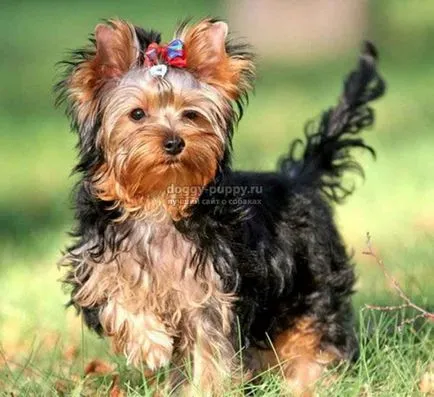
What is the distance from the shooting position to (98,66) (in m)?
6.02

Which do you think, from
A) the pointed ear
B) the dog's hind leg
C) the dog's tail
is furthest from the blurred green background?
the pointed ear

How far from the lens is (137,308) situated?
6.01 meters

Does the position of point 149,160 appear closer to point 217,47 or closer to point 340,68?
point 217,47

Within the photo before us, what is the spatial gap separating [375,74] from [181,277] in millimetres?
2275

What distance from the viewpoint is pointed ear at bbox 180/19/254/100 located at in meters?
6.06

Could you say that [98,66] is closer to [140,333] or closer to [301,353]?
[140,333]

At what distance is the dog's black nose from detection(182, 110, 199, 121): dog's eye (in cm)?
20

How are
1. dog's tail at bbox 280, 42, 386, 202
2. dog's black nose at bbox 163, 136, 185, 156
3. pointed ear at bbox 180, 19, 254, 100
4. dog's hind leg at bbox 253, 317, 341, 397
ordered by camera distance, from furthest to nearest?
1. dog's tail at bbox 280, 42, 386, 202
2. dog's hind leg at bbox 253, 317, 341, 397
3. pointed ear at bbox 180, 19, 254, 100
4. dog's black nose at bbox 163, 136, 185, 156

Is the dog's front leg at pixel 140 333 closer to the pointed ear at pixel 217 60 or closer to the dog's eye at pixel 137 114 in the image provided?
the dog's eye at pixel 137 114

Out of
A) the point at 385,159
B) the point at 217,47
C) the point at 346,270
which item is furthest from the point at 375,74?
the point at 385,159

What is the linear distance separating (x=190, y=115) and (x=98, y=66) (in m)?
0.48

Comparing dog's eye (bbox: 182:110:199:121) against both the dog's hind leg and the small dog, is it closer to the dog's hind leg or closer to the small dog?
the small dog

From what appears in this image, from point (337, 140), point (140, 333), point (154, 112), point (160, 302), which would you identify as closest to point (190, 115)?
point (154, 112)

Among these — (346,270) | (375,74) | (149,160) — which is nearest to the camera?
(149,160)
